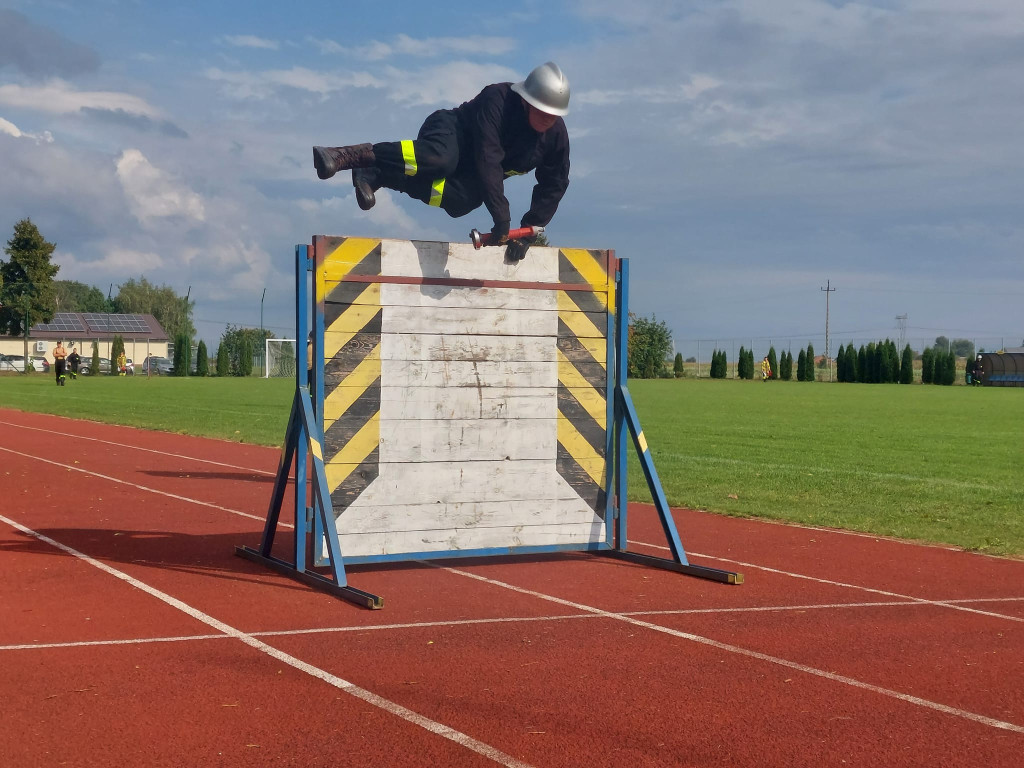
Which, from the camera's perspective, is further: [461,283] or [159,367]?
[159,367]

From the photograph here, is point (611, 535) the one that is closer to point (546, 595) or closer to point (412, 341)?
point (546, 595)

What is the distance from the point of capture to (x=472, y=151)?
786cm

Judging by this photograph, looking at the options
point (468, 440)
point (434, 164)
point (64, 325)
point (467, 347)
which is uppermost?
point (64, 325)

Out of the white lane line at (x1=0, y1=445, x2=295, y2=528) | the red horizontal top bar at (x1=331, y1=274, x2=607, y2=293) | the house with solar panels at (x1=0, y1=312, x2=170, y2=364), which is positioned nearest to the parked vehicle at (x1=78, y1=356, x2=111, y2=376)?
the house with solar panels at (x1=0, y1=312, x2=170, y2=364)

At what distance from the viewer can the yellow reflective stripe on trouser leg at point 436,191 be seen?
792 cm

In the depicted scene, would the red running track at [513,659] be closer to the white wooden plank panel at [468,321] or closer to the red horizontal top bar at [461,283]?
the white wooden plank panel at [468,321]

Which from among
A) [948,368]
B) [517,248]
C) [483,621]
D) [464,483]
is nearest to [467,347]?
[517,248]

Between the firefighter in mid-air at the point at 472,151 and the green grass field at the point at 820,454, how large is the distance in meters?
5.34

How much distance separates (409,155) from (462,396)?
1.86 m

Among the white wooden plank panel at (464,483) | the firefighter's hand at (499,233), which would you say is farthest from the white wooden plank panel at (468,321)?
the white wooden plank panel at (464,483)

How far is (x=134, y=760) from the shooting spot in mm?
4410

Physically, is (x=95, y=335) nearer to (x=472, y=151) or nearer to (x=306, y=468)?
(x=306, y=468)

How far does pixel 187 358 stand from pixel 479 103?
78945 mm

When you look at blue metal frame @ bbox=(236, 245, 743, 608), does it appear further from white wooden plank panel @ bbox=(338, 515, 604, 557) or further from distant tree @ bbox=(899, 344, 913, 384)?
distant tree @ bbox=(899, 344, 913, 384)
